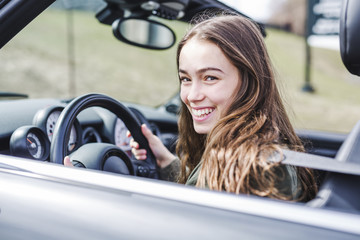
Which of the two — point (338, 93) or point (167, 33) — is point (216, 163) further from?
point (338, 93)

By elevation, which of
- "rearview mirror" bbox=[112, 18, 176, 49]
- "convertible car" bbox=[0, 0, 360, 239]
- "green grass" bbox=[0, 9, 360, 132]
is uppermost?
"rearview mirror" bbox=[112, 18, 176, 49]

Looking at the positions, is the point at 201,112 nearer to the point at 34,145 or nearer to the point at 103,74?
the point at 34,145

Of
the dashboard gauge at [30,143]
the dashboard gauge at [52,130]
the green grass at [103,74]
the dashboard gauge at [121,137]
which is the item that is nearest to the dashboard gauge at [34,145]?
the dashboard gauge at [30,143]

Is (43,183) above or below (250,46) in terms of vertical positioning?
below

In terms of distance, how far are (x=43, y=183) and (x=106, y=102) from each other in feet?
2.59

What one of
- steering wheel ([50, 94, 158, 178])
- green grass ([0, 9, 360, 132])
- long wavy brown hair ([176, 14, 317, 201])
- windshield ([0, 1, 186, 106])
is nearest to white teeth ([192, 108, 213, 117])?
long wavy brown hair ([176, 14, 317, 201])

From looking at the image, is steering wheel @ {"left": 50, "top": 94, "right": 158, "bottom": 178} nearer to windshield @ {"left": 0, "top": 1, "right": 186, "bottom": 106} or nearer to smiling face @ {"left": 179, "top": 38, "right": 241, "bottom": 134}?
smiling face @ {"left": 179, "top": 38, "right": 241, "bottom": 134}

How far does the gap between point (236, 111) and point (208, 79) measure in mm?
194

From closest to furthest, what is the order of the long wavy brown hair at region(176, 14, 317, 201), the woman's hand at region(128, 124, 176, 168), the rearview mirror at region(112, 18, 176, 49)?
the long wavy brown hair at region(176, 14, 317, 201), the woman's hand at region(128, 124, 176, 168), the rearview mirror at region(112, 18, 176, 49)

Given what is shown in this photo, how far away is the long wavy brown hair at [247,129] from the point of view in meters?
1.24

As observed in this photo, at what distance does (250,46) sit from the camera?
5.60ft

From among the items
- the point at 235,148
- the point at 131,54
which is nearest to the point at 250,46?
the point at 235,148

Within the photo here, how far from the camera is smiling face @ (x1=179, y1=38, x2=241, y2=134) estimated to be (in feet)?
5.42

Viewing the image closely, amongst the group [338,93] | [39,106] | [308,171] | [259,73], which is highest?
[259,73]
